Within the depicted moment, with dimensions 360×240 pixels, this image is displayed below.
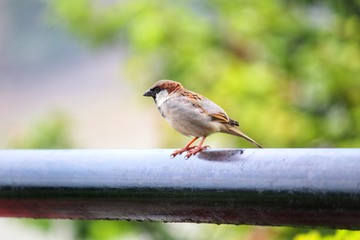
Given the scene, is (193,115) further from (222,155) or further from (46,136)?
(46,136)

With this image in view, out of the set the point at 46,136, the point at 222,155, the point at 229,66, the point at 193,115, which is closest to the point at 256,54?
the point at 229,66

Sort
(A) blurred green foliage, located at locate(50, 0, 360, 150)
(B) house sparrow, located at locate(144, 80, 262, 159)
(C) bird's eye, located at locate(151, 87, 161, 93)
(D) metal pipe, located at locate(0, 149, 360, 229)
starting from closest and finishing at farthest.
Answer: (D) metal pipe, located at locate(0, 149, 360, 229)
(B) house sparrow, located at locate(144, 80, 262, 159)
(C) bird's eye, located at locate(151, 87, 161, 93)
(A) blurred green foliage, located at locate(50, 0, 360, 150)

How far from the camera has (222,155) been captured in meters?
1.58

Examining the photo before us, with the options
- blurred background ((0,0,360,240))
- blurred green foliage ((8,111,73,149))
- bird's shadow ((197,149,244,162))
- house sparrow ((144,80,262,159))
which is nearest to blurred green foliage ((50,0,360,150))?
blurred background ((0,0,360,240))

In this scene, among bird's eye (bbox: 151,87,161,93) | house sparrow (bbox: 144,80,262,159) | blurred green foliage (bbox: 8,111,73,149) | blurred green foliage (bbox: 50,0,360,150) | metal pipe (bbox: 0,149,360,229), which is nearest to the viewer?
metal pipe (bbox: 0,149,360,229)

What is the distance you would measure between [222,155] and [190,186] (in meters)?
0.10

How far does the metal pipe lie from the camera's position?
1.32 m

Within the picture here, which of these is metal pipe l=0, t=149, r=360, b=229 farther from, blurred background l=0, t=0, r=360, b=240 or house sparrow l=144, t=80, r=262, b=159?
blurred background l=0, t=0, r=360, b=240

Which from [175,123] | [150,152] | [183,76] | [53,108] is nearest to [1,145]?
[53,108]

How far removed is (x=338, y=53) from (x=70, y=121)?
5.66 feet

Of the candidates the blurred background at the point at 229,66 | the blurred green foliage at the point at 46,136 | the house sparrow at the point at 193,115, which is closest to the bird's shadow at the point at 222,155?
the house sparrow at the point at 193,115

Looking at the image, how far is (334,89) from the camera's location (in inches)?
163

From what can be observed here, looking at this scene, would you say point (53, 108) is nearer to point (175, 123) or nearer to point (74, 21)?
point (74, 21)

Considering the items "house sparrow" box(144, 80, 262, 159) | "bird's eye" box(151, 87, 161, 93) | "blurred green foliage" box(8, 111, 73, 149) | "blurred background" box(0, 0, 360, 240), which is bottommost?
"blurred green foliage" box(8, 111, 73, 149)
